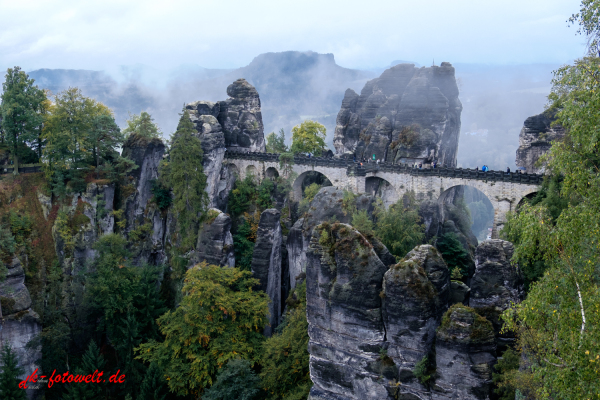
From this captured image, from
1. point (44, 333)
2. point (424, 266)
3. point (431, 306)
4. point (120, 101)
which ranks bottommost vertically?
point (44, 333)

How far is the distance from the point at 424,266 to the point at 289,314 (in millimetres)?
12177

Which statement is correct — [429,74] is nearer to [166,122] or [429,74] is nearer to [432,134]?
[432,134]

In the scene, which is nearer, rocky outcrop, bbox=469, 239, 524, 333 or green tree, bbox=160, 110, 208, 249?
rocky outcrop, bbox=469, 239, 524, 333

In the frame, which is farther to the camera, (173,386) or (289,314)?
(289,314)

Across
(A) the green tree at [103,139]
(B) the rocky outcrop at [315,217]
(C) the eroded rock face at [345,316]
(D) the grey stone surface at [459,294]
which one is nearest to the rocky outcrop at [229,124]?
(A) the green tree at [103,139]

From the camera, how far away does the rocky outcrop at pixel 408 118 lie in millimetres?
38562

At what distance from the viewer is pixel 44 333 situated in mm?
31156

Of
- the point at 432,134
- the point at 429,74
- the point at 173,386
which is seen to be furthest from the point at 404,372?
the point at 429,74

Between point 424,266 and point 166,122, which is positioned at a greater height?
point 166,122

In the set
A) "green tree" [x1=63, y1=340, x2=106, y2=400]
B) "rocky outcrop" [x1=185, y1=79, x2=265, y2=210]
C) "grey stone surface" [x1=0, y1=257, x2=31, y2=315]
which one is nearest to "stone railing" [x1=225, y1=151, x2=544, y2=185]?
"rocky outcrop" [x1=185, y1=79, x2=265, y2=210]

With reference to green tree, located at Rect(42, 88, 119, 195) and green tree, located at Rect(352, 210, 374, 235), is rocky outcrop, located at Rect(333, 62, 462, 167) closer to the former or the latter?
green tree, located at Rect(352, 210, 374, 235)

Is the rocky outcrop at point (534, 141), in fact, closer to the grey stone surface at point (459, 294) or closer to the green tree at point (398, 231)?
the green tree at point (398, 231)

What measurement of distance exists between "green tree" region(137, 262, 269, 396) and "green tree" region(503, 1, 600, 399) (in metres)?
19.8

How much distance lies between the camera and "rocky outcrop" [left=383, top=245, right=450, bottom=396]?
18.8 metres
